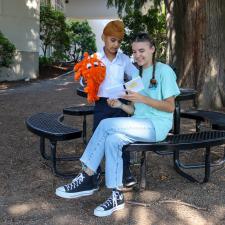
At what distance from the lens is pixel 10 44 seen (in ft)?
42.5

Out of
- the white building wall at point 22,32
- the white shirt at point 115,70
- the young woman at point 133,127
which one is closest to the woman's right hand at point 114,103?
the young woman at point 133,127

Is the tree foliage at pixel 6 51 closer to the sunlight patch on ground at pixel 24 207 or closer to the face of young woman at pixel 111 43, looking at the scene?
the face of young woman at pixel 111 43

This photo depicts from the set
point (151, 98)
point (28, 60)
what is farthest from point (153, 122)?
point (28, 60)

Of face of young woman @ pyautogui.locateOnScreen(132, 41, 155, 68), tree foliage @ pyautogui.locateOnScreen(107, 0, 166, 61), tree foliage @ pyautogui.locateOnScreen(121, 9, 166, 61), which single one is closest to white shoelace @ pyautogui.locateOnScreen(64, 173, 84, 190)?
face of young woman @ pyautogui.locateOnScreen(132, 41, 155, 68)

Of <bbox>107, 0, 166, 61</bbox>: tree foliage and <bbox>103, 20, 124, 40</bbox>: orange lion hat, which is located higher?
<bbox>107, 0, 166, 61</bbox>: tree foliage

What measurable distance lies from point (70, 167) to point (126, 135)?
1.36 metres

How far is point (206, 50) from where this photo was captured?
854 cm

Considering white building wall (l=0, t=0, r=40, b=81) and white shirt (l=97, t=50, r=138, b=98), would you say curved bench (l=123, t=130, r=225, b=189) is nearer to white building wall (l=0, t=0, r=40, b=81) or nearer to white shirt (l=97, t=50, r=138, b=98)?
white shirt (l=97, t=50, r=138, b=98)

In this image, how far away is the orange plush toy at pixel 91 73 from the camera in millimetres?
4305

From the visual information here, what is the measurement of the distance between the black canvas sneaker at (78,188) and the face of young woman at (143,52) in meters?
1.12

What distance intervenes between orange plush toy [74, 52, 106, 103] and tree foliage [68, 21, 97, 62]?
66.4 ft

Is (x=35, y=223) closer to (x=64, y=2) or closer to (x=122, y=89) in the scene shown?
(x=122, y=89)

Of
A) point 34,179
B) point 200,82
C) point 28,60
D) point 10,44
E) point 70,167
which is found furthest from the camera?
point 28,60

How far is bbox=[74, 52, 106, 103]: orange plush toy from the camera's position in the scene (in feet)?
14.1
